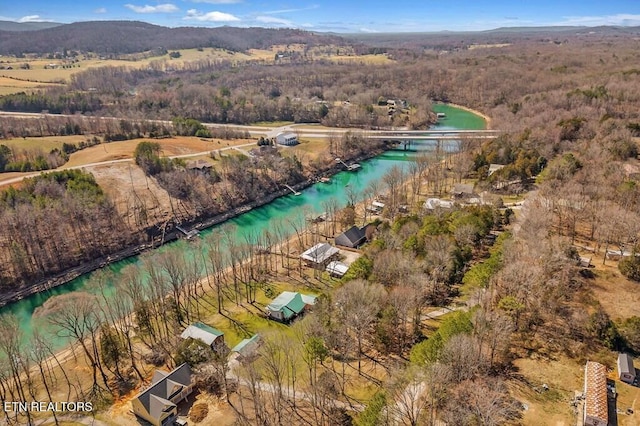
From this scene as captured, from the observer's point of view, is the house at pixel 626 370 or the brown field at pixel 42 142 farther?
the brown field at pixel 42 142

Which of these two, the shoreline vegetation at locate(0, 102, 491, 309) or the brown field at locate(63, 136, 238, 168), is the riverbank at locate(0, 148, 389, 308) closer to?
the shoreline vegetation at locate(0, 102, 491, 309)

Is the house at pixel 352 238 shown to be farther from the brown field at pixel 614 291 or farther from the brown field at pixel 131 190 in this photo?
the brown field at pixel 131 190

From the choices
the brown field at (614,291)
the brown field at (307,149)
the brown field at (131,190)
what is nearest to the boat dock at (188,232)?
the brown field at (131,190)

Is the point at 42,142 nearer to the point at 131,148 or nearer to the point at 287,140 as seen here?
the point at 131,148

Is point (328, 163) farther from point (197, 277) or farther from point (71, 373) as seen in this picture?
point (71, 373)

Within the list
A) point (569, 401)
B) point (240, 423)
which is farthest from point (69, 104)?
point (569, 401)

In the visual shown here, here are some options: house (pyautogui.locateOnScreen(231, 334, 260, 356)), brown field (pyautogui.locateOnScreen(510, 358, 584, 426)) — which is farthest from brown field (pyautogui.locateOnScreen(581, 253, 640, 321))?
house (pyautogui.locateOnScreen(231, 334, 260, 356))
